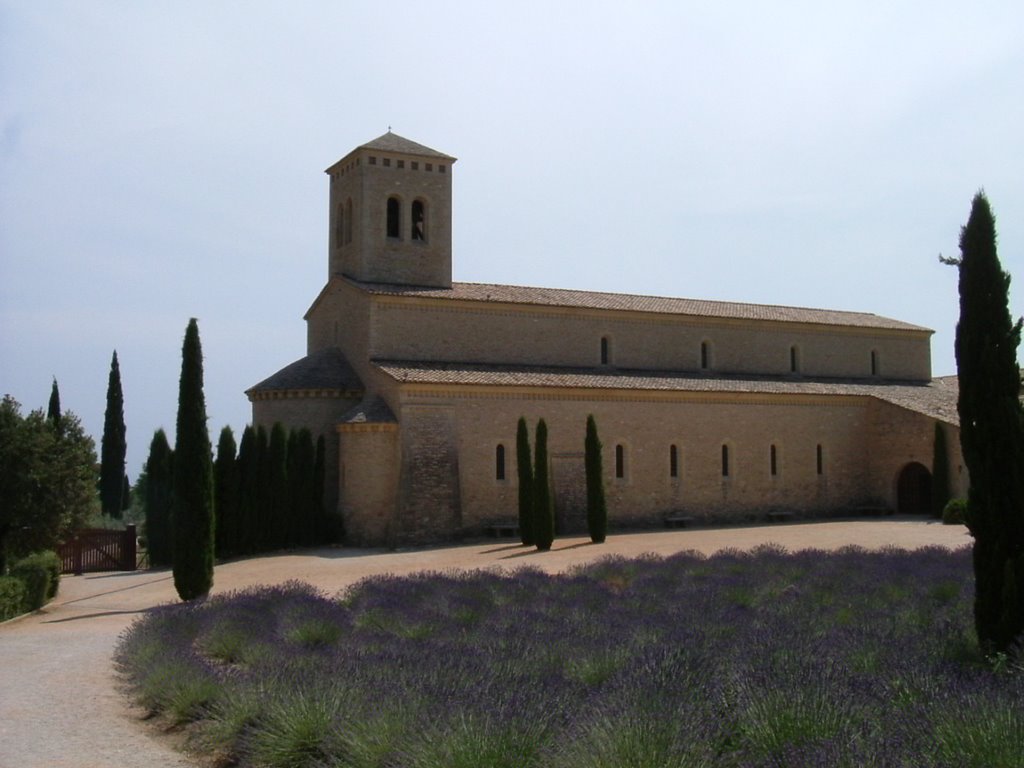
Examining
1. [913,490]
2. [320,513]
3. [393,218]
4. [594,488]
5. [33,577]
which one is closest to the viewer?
[33,577]

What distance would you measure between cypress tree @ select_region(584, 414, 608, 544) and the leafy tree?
45.0 ft

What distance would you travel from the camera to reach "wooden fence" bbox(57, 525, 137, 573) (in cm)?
3059

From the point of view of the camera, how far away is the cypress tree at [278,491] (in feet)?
101

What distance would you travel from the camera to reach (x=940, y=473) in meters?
35.1

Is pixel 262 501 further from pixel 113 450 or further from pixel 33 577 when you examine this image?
pixel 113 450

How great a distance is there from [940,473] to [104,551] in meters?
27.9

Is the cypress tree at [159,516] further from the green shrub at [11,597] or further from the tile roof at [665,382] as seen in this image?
the green shrub at [11,597]

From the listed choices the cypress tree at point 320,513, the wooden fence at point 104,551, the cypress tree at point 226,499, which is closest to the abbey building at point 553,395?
the cypress tree at point 320,513

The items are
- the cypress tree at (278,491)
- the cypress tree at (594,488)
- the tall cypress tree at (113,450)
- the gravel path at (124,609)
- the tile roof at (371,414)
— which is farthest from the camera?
the tall cypress tree at (113,450)

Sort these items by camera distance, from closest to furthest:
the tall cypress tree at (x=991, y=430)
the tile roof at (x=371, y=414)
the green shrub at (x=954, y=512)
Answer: the tall cypress tree at (x=991, y=430) < the tile roof at (x=371, y=414) < the green shrub at (x=954, y=512)

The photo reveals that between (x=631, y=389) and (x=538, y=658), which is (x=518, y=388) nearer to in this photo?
(x=631, y=389)

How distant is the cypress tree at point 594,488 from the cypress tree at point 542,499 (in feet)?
4.23

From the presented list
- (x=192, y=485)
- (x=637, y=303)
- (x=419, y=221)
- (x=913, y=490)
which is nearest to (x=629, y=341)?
(x=637, y=303)

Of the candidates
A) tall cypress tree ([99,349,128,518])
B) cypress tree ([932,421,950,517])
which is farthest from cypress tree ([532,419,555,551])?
tall cypress tree ([99,349,128,518])
